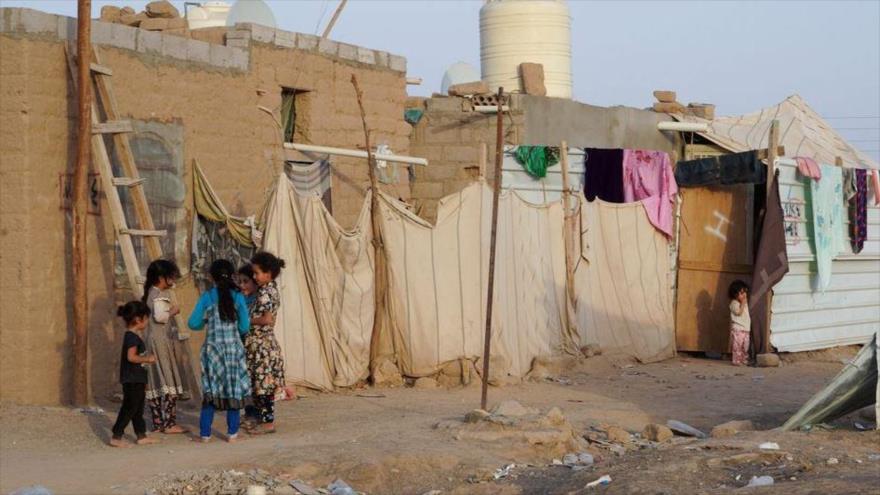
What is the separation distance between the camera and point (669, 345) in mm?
15570

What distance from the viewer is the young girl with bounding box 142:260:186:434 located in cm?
939

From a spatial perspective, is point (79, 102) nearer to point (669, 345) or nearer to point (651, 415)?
point (651, 415)

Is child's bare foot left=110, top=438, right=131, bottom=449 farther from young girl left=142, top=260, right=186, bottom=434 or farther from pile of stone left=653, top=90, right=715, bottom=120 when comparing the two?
pile of stone left=653, top=90, right=715, bottom=120

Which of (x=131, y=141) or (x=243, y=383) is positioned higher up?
(x=131, y=141)

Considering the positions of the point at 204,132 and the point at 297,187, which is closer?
the point at 204,132

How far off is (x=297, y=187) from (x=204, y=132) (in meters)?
1.61

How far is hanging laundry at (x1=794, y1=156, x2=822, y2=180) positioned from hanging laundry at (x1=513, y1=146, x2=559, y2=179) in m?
2.90

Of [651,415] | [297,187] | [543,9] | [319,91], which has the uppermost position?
[543,9]

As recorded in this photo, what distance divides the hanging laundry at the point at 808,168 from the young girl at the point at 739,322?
4.90 feet

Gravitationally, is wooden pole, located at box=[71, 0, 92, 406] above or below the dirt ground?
above

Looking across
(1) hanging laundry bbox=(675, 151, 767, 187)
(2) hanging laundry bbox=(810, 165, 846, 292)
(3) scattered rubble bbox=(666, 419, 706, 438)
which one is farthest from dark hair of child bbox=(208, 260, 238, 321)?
(2) hanging laundry bbox=(810, 165, 846, 292)

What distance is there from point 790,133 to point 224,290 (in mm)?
11257

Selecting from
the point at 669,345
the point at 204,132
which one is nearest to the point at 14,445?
the point at 204,132

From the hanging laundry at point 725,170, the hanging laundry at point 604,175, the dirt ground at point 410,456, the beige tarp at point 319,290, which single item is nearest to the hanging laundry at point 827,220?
the hanging laundry at point 725,170
